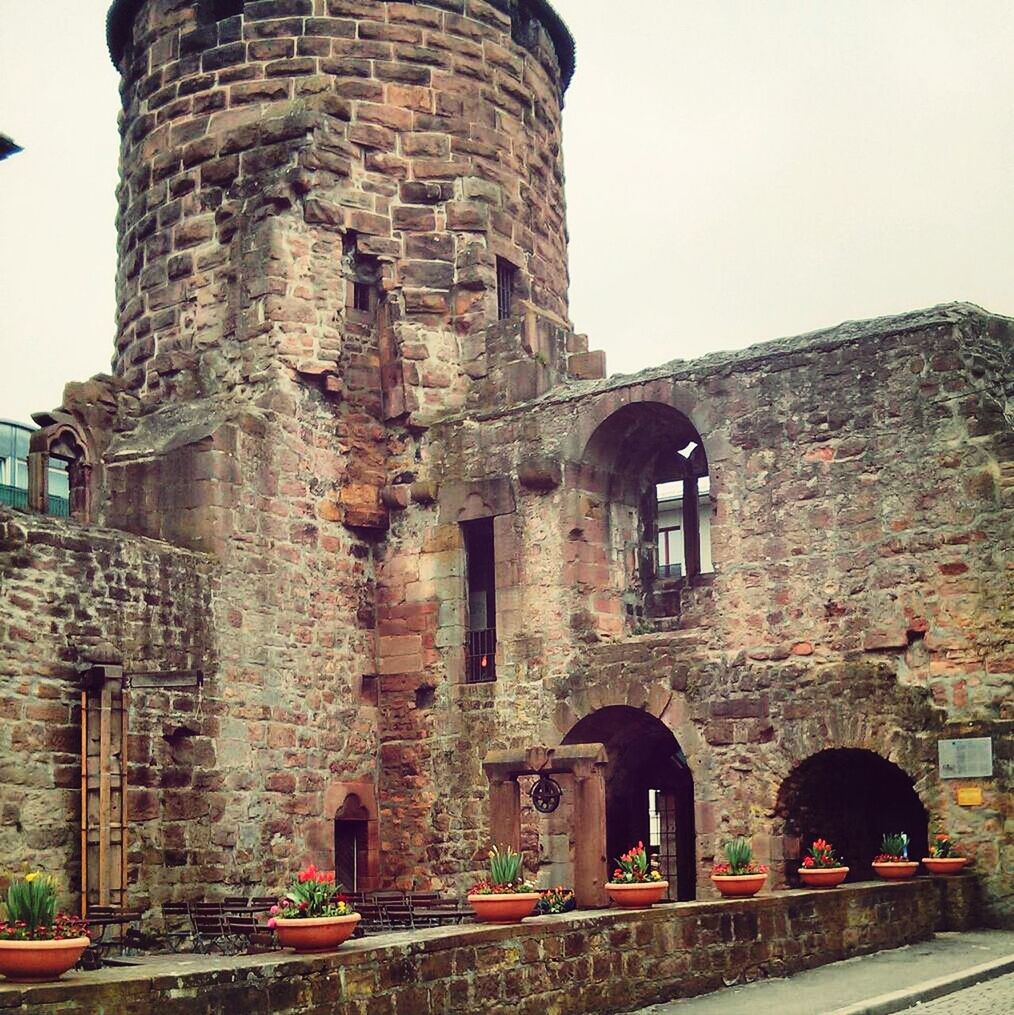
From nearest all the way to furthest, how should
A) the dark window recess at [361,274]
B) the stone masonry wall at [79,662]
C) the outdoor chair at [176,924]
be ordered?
the stone masonry wall at [79,662]
the outdoor chair at [176,924]
the dark window recess at [361,274]

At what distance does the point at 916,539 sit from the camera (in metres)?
18.0

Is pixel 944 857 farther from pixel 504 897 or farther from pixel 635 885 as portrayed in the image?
pixel 504 897

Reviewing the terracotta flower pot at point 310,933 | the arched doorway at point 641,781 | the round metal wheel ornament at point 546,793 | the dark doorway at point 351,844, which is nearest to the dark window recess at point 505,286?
the arched doorway at point 641,781

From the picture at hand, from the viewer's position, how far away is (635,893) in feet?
43.1

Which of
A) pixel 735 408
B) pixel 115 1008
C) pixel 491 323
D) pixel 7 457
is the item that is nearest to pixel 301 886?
pixel 115 1008

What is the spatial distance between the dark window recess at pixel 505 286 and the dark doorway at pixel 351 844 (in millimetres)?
6605

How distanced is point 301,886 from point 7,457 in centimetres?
1696

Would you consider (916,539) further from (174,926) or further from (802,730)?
(174,926)

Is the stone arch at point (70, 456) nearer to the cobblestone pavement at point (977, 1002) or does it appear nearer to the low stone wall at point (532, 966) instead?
the low stone wall at point (532, 966)

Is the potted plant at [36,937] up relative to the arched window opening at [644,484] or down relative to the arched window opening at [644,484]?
down

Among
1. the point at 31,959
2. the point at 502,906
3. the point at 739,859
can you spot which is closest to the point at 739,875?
the point at 739,859

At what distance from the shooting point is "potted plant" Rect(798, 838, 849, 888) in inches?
623

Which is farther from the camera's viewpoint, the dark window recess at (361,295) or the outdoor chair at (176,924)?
the dark window recess at (361,295)

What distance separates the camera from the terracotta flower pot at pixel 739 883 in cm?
1456
